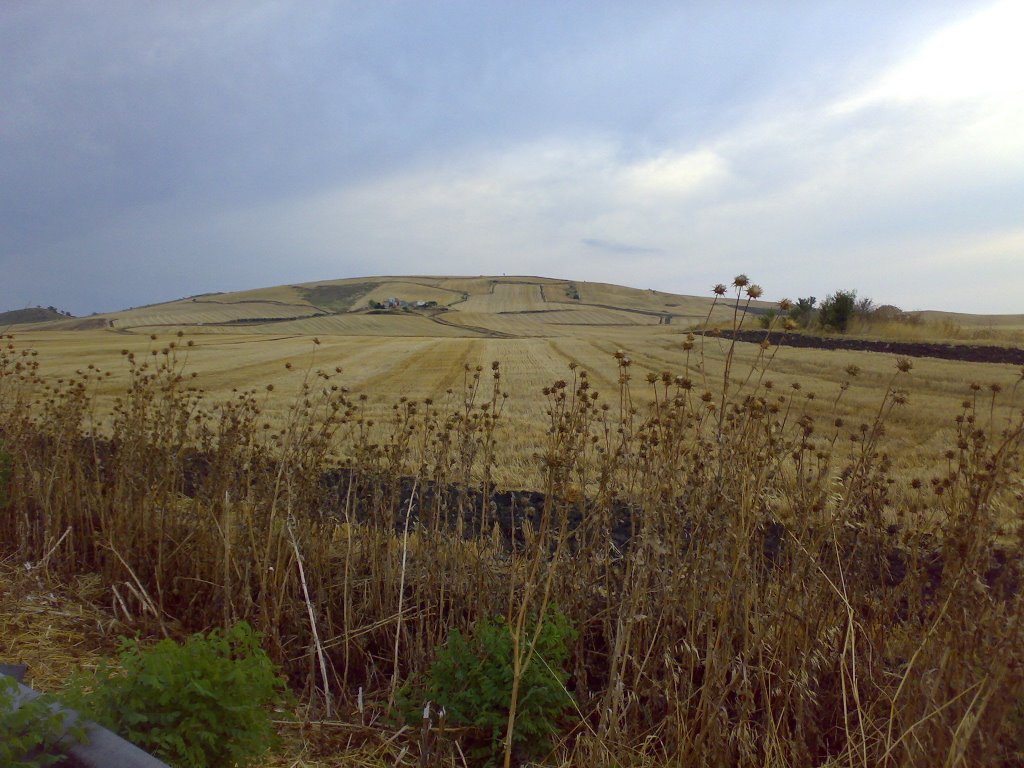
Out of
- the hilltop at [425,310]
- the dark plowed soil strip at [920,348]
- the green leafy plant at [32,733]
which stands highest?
the hilltop at [425,310]

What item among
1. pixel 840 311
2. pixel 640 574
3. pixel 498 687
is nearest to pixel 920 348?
pixel 840 311

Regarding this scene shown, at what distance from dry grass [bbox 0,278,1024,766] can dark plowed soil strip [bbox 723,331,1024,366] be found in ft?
50.8

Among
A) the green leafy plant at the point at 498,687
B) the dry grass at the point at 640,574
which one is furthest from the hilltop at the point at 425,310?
the green leafy plant at the point at 498,687

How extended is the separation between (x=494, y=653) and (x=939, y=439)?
8.63 meters

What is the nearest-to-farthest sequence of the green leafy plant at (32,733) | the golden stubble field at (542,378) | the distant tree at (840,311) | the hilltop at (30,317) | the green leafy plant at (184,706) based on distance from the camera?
the green leafy plant at (32,733) < the green leafy plant at (184,706) < the golden stubble field at (542,378) < the distant tree at (840,311) < the hilltop at (30,317)

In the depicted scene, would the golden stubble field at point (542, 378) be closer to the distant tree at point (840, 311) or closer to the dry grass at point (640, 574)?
the dry grass at point (640, 574)

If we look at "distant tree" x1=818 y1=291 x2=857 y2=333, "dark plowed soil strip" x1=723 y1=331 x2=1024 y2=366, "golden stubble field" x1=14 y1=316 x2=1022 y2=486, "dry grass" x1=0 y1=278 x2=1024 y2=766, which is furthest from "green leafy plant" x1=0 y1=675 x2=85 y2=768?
"distant tree" x1=818 y1=291 x2=857 y2=333

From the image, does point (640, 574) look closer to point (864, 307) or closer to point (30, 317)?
point (864, 307)

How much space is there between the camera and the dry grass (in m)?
2.62

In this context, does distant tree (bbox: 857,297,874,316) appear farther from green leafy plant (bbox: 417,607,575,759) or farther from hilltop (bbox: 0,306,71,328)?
hilltop (bbox: 0,306,71,328)

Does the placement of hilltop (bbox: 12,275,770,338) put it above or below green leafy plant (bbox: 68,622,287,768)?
above

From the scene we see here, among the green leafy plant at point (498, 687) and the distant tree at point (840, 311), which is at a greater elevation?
the distant tree at point (840, 311)

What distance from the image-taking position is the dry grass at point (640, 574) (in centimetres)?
262

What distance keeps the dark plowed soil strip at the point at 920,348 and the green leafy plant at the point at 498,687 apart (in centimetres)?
1646
